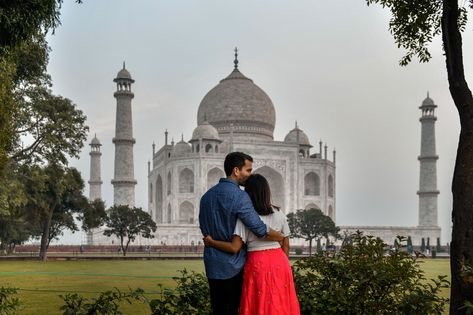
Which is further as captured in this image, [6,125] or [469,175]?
[6,125]

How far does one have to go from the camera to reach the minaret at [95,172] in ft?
178

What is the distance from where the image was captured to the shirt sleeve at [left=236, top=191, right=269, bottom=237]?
3.76 m

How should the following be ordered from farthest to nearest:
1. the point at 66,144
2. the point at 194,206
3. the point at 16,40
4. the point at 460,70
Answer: the point at 194,206
the point at 66,144
the point at 16,40
the point at 460,70

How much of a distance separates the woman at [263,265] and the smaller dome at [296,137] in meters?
49.7

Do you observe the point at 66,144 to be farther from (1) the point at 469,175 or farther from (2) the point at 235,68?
(2) the point at 235,68

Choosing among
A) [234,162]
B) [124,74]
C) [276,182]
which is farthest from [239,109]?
[234,162]

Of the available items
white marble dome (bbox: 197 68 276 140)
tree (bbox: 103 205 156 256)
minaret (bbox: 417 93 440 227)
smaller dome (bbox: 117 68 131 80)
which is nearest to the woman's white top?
tree (bbox: 103 205 156 256)

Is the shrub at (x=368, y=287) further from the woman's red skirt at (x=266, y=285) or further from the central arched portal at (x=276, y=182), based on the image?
the central arched portal at (x=276, y=182)

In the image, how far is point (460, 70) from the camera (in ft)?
17.5

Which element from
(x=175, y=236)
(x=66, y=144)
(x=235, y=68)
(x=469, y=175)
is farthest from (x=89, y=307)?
(x=235, y=68)

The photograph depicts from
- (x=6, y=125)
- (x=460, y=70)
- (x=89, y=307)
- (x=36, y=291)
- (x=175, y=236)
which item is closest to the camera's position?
(x=89, y=307)

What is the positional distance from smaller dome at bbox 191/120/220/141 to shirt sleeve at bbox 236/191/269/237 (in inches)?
1745

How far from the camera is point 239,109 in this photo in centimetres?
5169

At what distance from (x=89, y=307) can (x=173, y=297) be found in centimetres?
67
